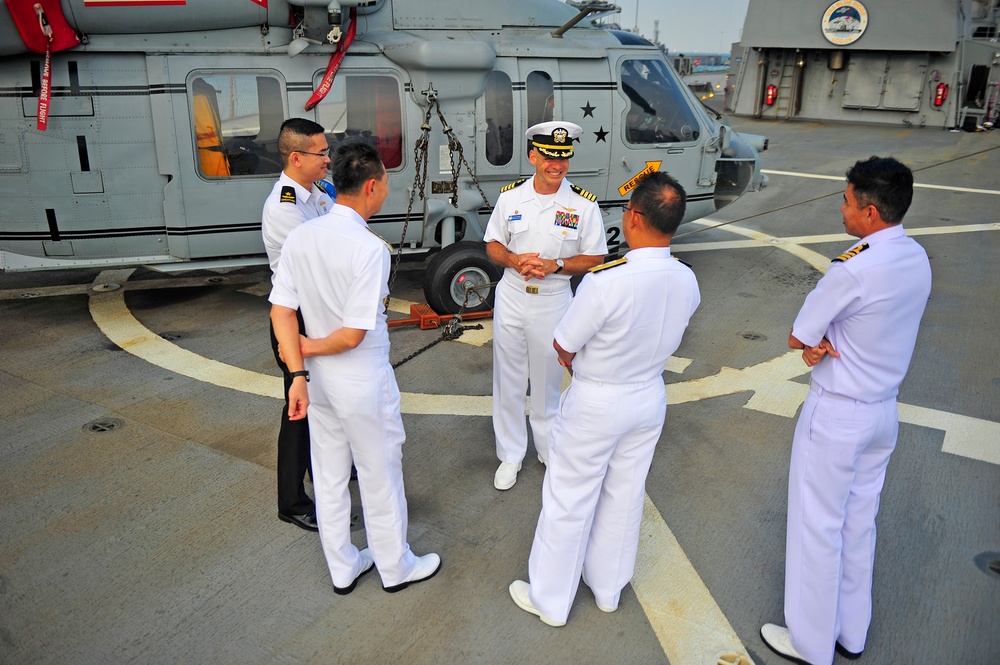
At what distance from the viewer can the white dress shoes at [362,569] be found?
3.52 m

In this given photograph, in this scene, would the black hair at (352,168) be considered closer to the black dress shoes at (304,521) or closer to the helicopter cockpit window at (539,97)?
the black dress shoes at (304,521)

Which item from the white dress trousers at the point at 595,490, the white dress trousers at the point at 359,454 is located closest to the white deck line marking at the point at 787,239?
the white dress trousers at the point at 595,490

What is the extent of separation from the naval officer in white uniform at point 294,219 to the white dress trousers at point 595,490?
1.35 m

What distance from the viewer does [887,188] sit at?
9.19ft

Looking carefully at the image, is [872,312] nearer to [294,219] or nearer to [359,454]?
[359,454]

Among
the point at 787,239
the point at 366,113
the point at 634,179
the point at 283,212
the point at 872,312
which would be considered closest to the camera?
the point at 872,312

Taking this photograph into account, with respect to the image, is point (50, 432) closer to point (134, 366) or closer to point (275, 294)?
point (134, 366)

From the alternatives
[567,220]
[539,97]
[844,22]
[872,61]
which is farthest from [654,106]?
[872,61]

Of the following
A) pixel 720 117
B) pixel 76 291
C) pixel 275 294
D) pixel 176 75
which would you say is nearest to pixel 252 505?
pixel 275 294

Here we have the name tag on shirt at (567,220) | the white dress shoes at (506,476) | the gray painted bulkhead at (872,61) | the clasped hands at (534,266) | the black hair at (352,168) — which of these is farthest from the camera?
the gray painted bulkhead at (872,61)

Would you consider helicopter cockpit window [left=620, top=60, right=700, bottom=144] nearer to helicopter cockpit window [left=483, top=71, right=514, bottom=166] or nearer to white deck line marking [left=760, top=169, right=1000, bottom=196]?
helicopter cockpit window [left=483, top=71, right=514, bottom=166]

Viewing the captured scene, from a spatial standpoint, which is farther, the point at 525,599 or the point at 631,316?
the point at 525,599

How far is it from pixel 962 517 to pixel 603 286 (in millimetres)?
2773

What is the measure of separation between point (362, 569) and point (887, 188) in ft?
9.18
